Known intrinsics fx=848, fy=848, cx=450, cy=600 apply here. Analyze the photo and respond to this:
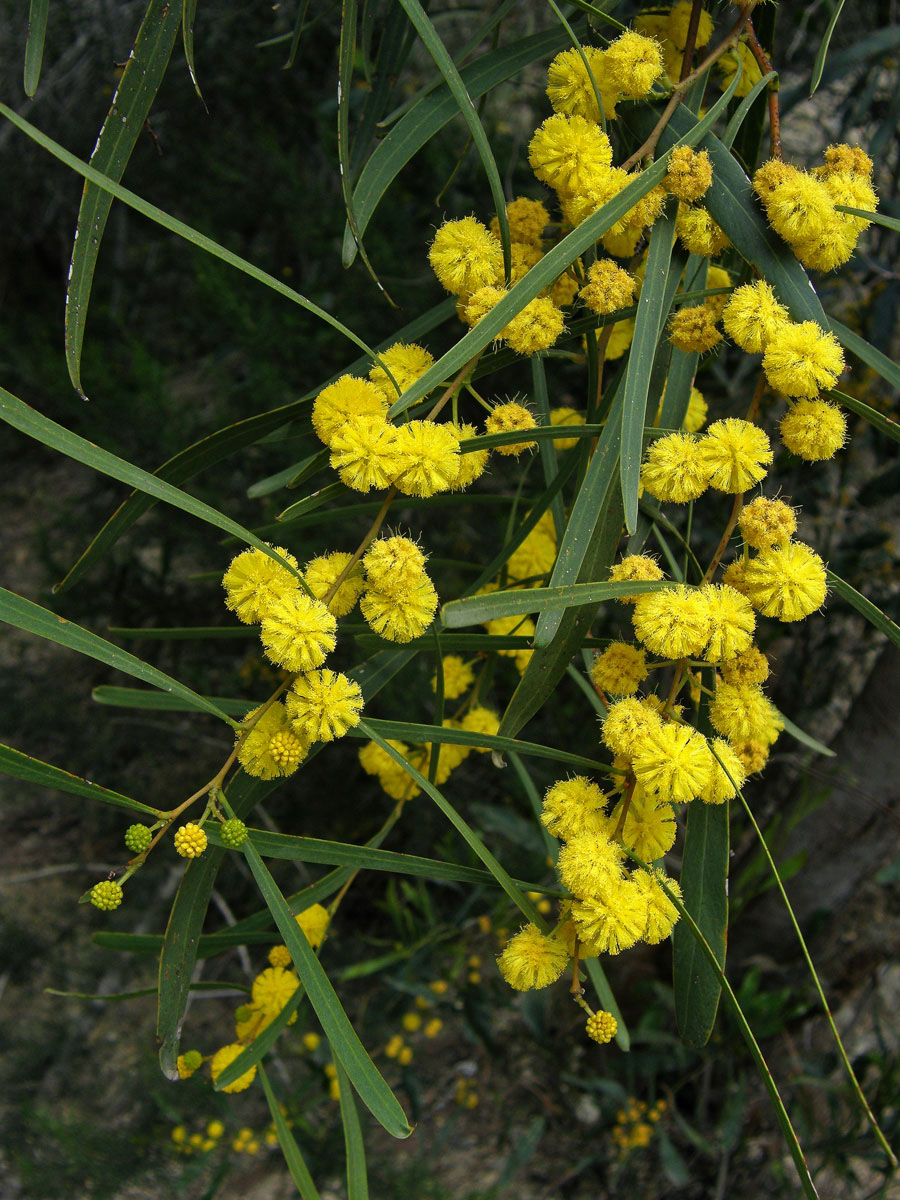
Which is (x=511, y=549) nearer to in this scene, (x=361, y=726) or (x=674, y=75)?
(x=361, y=726)

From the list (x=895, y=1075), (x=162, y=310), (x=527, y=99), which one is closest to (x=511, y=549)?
(x=895, y=1075)

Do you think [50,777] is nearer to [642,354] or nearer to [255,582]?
[255,582]

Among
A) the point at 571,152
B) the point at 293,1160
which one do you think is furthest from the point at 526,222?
the point at 293,1160

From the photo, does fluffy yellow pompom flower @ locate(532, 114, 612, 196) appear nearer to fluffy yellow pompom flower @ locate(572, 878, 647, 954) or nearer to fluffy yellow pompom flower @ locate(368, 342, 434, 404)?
fluffy yellow pompom flower @ locate(368, 342, 434, 404)

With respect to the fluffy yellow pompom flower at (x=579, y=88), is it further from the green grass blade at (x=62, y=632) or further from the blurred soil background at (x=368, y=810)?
the blurred soil background at (x=368, y=810)

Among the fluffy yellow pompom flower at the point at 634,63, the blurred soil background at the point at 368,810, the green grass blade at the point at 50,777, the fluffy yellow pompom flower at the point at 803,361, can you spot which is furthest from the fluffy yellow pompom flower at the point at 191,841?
the blurred soil background at the point at 368,810

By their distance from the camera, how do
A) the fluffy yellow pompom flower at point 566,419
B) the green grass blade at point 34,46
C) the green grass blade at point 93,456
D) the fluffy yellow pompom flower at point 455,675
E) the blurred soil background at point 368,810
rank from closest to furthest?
1. the green grass blade at point 93,456
2. the green grass blade at point 34,46
3. the fluffy yellow pompom flower at point 566,419
4. the fluffy yellow pompom flower at point 455,675
5. the blurred soil background at point 368,810

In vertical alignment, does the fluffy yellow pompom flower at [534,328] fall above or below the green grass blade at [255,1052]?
above
